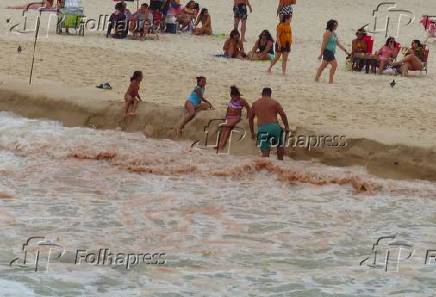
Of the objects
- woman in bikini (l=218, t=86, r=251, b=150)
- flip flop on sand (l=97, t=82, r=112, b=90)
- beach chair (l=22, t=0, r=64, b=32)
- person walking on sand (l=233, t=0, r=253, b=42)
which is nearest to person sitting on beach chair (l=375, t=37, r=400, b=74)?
person walking on sand (l=233, t=0, r=253, b=42)

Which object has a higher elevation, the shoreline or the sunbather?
the sunbather

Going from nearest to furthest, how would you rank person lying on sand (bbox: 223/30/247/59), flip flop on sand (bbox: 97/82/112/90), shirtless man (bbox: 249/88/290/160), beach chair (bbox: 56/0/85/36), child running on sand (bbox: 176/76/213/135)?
shirtless man (bbox: 249/88/290/160) → child running on sand (bbox: 176/76/213/135) → flip flop on sand (bbox: 97/82/112/90) → person lying on sand (bbox: 223/30/247/59) → beach chair (bbox: 56/0/85/36)

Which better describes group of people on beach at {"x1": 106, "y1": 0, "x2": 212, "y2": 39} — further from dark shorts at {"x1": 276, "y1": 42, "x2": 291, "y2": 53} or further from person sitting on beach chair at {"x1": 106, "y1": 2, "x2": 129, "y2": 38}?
dark shorts at {"x1": 276, "y1": 42, "x2": 291, "y2": 53}

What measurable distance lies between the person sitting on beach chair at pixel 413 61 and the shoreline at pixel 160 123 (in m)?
5.73

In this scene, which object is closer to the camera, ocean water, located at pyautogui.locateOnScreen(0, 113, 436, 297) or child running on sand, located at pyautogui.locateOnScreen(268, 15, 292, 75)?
ocean water, located at pyautogui.locateOnScreen(0, 113, 436, 297)

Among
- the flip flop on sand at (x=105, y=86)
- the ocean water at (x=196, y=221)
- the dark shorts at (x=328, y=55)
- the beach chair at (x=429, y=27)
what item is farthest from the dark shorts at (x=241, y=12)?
the ocean water at (x=196, y=221)

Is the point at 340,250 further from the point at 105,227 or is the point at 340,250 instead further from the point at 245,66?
the point at 245,66

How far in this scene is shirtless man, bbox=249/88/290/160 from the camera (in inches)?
537

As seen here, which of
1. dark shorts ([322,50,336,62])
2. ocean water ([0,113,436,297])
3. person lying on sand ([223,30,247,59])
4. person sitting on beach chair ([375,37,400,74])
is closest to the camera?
ocean water ([0,113,436,297])

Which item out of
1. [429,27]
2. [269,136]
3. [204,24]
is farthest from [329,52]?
[429,27]

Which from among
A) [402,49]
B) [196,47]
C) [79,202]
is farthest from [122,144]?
[402,49]

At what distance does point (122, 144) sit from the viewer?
14664mm

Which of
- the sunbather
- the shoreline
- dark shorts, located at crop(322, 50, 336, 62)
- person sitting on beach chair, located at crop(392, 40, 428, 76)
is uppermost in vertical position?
the sunbather

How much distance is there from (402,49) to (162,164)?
9648 mm
